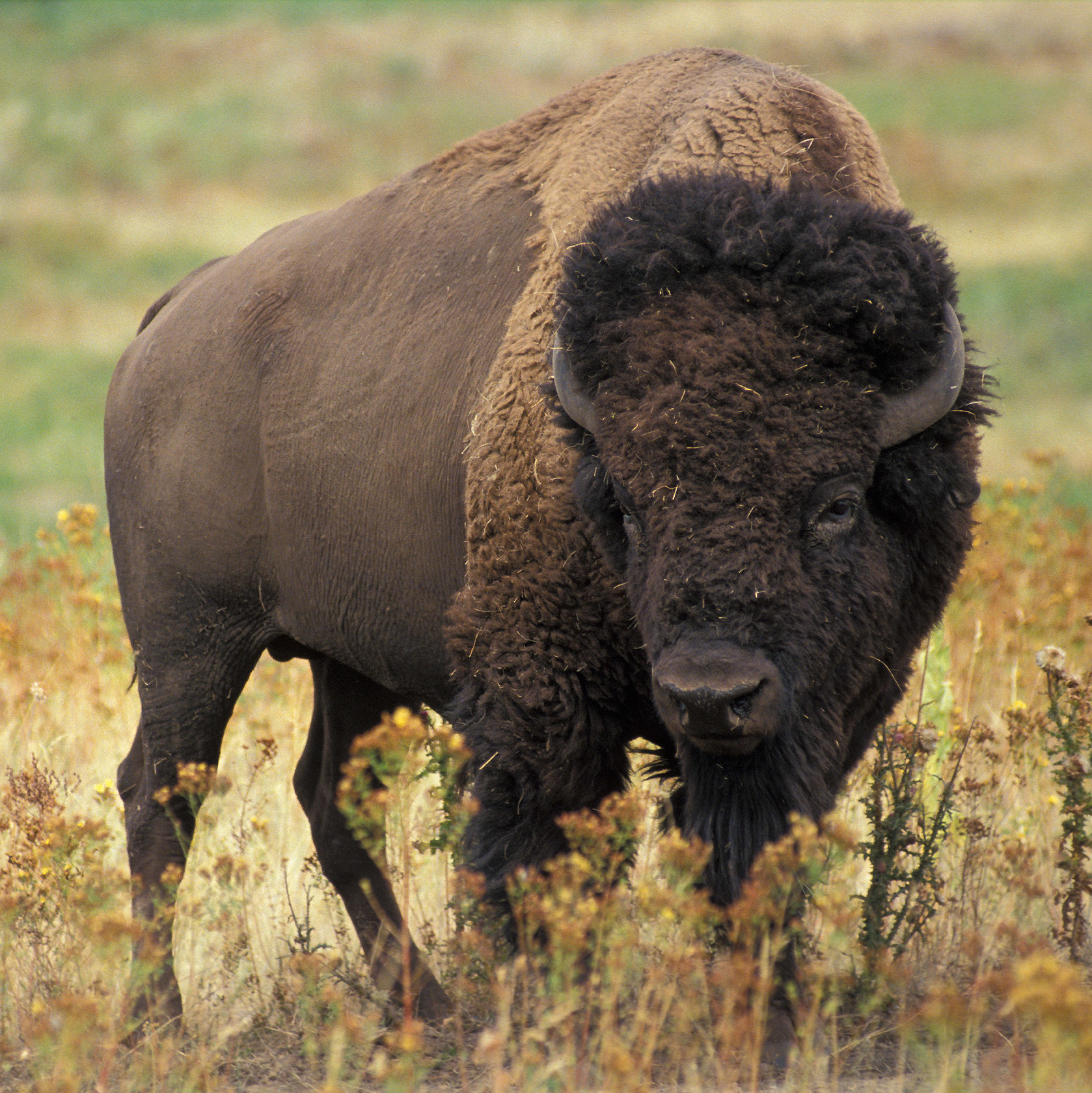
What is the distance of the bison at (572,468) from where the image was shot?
3.52 m

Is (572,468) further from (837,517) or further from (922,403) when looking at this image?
(922,403)

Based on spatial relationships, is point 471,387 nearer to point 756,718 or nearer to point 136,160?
point 756,718

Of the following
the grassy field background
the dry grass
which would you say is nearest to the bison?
the dry grass

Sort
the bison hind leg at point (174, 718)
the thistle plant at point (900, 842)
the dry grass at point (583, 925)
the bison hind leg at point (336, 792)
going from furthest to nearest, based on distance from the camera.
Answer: the bison hind leg at point (336, 792)
the bison hind leg at point (174, 718)
the thistle plant at point (900, 842)
the dry grass at point (583, 925)

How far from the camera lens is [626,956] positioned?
2.97 metres

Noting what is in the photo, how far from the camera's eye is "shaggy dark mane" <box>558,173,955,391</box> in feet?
11.7

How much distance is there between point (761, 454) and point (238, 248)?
3328cm

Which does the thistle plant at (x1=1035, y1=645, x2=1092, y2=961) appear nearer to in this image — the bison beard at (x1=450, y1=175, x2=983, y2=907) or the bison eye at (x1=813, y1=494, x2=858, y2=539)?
the bison beard at (x1=450, y1=175, x2=983, y2=907)

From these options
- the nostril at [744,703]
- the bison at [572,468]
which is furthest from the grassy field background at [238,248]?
the nostril at [744,703]

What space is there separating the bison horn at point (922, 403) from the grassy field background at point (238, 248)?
49.1 inches

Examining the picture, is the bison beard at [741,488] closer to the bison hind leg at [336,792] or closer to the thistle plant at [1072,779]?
the thistle plant at [1072,779]

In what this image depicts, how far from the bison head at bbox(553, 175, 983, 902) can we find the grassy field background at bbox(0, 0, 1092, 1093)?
57 centimetres

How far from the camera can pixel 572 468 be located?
13.2 feet

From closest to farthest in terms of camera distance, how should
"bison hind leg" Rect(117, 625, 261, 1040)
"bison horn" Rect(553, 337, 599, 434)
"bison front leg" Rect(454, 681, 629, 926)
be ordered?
"bison horn" Rect(553, 337, 599, 434) < "bison front leg" Rect(454, 681, 629, 926) < "bison hind leg" Rect(117, 625, 261, 1040)
